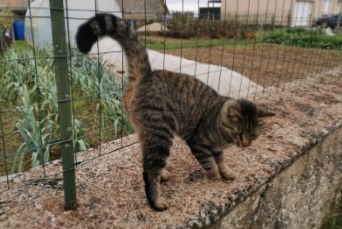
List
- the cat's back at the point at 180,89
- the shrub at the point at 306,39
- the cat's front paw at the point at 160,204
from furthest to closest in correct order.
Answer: the shrub at the point at 306,39
the cat's back at the point at 180,89
the cat's front paw at the point at 160,204

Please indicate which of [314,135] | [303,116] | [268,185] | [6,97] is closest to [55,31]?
[268,185]

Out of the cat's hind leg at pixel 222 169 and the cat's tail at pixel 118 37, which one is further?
the cat's hind leg at pixel 222 169

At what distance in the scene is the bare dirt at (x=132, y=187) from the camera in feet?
5.33

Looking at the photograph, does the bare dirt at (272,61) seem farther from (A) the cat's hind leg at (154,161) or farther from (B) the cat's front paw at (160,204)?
(B) the cat's front paw at (160,204)

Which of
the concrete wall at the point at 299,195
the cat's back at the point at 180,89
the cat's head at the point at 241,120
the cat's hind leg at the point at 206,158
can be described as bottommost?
the concrete wall at the point at 299,195

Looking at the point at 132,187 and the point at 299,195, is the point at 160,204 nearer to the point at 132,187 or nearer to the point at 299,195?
the point at 132,187

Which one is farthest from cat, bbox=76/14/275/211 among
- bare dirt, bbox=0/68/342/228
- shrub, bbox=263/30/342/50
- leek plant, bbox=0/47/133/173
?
shrub, bbox=263/30/342/50

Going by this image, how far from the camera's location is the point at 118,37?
69.7 inches

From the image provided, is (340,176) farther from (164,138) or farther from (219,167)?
(164,138)

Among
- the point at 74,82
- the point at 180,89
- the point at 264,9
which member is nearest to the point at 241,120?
the point at 180,89

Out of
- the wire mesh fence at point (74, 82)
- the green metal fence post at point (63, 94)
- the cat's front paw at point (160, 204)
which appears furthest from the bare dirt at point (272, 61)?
the green metal fence post at point (63, 94)

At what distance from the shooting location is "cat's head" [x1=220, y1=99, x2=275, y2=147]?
203cm

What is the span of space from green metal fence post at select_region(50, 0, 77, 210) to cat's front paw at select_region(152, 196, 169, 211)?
41cm

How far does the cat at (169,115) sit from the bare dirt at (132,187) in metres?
0.11
